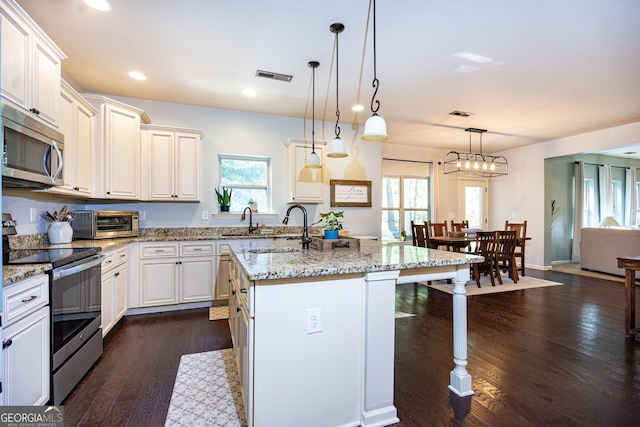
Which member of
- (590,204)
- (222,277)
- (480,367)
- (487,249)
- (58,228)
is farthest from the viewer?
(590,204)

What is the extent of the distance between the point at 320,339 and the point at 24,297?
1.53 m

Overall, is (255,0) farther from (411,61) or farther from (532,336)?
(532,336)

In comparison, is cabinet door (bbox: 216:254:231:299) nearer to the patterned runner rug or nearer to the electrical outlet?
Result: the patterned runner rug

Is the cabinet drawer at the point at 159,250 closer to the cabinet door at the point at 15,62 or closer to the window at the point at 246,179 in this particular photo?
the window at the point at 246,179

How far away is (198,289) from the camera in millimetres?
3734

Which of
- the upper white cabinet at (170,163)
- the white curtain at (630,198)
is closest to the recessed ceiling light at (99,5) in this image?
the upper white cabinet at (170,163)

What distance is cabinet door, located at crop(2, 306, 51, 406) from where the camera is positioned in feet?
4.77

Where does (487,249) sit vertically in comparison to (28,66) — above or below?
below

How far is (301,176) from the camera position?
14.8 ft

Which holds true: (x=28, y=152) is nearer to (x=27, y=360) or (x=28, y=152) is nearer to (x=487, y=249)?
(x=27, y=360)

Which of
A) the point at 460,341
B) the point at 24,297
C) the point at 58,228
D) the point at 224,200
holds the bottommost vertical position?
the point at 460,341

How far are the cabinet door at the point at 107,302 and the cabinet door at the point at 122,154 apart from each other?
1029 mm

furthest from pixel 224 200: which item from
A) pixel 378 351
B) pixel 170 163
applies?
pixel 378 351

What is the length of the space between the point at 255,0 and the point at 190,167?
2355 millimetres
